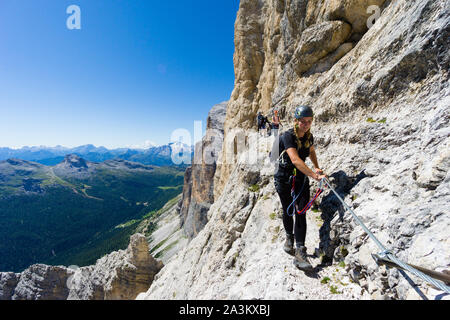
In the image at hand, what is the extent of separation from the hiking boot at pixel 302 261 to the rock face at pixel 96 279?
4461 centimetres

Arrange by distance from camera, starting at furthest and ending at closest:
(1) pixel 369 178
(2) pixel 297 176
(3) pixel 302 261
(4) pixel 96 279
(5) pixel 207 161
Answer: (5) pixel 207 161 < (4) pixel 96 279 < (1) pixel 369 178 < (2) pixel 297 176 < (3) pixel 302 261

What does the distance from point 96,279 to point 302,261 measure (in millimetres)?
51582

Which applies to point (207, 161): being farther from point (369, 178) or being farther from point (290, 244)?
point (369, 178)

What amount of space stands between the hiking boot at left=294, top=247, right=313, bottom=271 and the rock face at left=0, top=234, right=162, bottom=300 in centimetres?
4461

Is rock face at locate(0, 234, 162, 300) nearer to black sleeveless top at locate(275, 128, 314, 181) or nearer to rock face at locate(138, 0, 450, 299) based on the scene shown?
rock face at locate(138, 0, 450, 299)

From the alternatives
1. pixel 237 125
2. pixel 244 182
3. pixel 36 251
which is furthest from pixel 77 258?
pixel 244 182

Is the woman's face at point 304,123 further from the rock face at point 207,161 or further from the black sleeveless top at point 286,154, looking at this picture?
the rock face at point 207,161

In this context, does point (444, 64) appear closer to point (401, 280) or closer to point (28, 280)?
point (401, 280)

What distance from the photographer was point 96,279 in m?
41.4

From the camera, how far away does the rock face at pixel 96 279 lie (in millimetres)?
38953

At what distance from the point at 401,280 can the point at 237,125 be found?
34.3m

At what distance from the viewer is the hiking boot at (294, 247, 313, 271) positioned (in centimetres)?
544

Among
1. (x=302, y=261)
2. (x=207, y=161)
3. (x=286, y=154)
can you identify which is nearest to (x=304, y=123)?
(x=286, y=154)

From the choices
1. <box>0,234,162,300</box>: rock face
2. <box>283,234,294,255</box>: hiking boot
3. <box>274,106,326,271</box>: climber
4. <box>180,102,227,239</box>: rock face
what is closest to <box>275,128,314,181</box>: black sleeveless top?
<box>274,106,326,271</box>: climber
